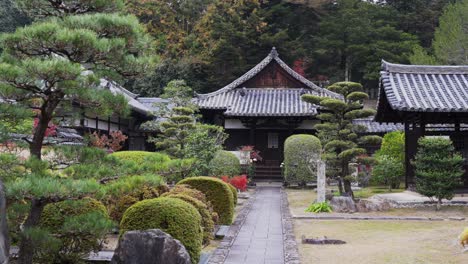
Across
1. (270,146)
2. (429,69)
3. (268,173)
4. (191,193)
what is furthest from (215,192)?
(270,146)

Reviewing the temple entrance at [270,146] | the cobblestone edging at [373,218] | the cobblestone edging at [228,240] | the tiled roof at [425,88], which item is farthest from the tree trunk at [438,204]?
the temple entrance at [270,146]

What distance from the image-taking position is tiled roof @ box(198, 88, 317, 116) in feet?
87.9

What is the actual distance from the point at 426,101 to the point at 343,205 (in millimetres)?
4645

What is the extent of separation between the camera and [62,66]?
5145mm

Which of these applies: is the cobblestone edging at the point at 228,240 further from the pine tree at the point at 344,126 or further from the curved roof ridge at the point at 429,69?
the curved roof ridge at the point at 429,69

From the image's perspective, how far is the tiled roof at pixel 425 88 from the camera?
15.6 meters

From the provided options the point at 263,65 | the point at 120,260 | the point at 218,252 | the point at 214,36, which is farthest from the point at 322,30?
the point at 120,260

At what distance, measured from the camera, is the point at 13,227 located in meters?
6.51

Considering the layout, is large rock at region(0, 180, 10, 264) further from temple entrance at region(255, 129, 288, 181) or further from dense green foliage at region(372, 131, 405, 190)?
temple entrance at region(255, 129, 288, 181)

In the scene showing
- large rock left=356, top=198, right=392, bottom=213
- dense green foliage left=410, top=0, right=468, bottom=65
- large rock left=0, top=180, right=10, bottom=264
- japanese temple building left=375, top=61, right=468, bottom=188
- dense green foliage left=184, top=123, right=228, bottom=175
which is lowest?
large rock left=356, top=198, right=392, bottom=213

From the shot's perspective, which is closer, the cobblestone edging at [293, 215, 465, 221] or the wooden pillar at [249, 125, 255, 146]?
the cobblestone edging at [293, 215, 465, 221]

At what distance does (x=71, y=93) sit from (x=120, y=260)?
90.0 inches

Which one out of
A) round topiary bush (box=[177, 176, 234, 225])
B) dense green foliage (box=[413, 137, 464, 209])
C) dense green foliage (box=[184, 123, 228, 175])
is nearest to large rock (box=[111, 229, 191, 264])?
round topiary bush (box=[177, 176, 234, 225])

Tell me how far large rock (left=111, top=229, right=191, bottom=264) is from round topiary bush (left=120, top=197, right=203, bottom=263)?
0.90 m
